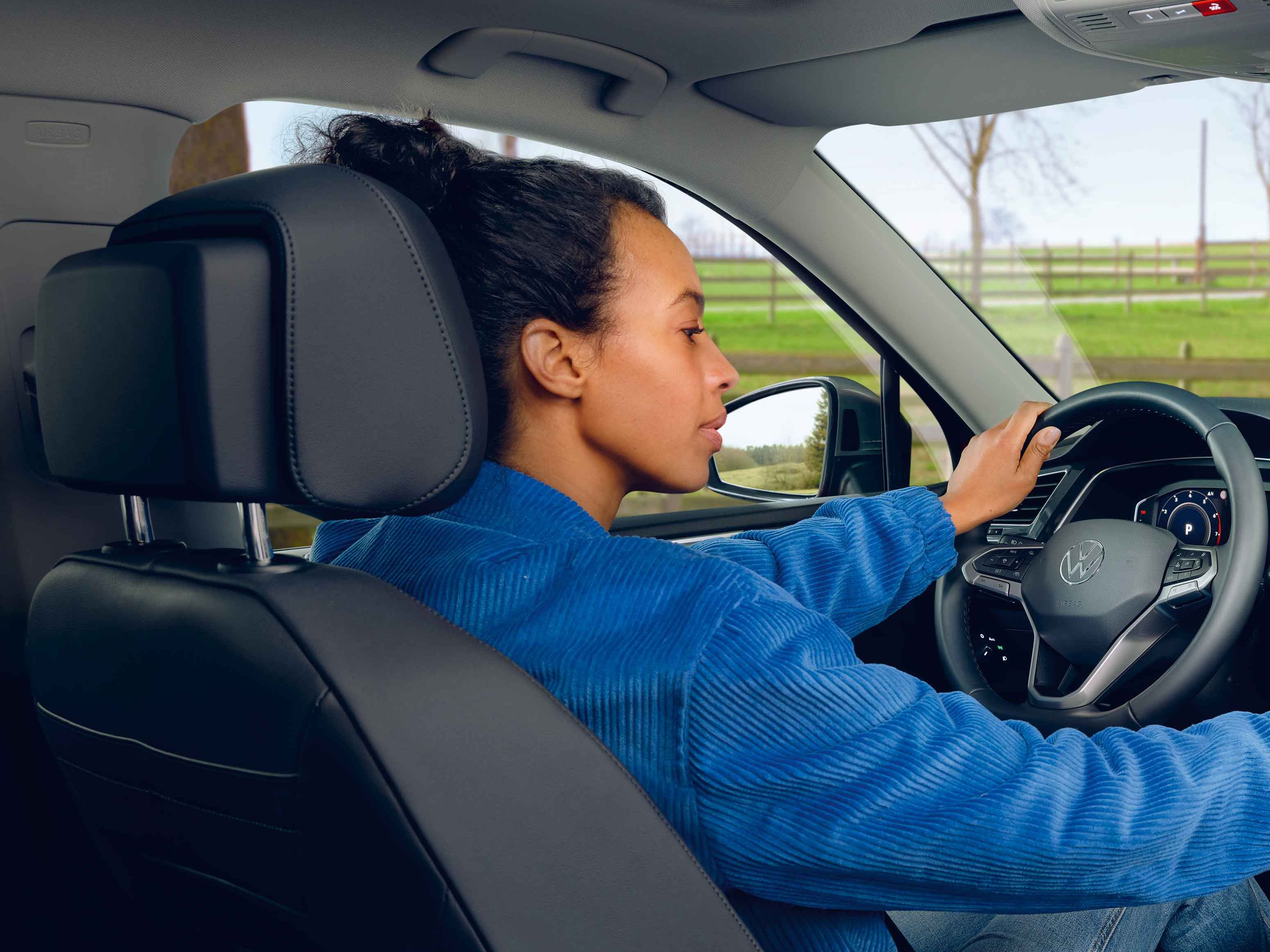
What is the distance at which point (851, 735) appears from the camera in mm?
932

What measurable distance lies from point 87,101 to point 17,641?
0.82m

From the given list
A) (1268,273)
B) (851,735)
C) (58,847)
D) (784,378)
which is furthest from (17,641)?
(1268,273)

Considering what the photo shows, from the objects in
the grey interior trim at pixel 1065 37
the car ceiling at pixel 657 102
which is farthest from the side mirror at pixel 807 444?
the grey interior trim at pixel 1065 37

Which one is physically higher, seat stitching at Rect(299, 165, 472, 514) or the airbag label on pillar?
the airbag label on pillar

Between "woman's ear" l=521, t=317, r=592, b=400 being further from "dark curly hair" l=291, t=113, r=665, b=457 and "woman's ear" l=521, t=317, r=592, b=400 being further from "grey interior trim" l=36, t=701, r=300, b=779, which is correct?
"grey interior trim" l=36, t=701, r=300, b=779

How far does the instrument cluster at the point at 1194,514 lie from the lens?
5.70 ft

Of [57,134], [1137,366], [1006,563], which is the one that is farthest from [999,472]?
[1137,366]

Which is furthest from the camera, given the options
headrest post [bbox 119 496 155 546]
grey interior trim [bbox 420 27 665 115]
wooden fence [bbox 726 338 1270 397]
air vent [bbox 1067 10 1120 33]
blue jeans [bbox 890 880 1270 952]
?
wooden fence [bbox 726 338 1270 397]

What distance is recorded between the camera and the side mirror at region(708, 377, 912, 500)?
280 centimetres

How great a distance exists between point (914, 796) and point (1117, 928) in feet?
2.29

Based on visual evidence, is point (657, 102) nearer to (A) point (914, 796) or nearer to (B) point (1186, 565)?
(B) point (1186, 565)

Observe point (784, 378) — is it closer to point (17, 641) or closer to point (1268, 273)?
point (17, 641)

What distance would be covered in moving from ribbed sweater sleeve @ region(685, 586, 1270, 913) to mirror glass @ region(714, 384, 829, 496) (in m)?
1.81

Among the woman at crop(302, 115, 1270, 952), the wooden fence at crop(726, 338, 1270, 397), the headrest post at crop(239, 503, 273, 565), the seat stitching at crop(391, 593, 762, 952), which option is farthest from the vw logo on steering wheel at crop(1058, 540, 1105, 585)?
the wooden fence at crop(726, 338, 1270, 397)
